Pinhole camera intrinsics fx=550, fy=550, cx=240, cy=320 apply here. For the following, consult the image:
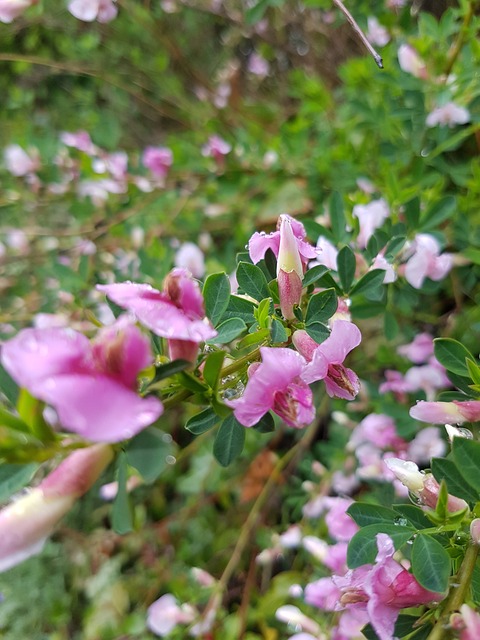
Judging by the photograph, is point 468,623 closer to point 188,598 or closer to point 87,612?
point 188,598

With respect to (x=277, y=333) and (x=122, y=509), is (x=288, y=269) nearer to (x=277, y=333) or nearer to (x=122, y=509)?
(x=277, y=333)

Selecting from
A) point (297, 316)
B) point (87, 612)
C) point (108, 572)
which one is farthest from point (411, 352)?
point (87, 612)

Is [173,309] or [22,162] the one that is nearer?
[173,309]

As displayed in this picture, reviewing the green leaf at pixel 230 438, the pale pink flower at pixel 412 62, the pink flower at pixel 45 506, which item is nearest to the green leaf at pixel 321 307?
the green leaf at pixel 230 438

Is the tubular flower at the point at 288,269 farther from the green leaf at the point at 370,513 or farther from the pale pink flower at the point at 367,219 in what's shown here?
the pale pink flower at the point at 367,219

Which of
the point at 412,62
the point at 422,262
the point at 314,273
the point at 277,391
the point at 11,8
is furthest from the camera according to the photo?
the point at 412,62

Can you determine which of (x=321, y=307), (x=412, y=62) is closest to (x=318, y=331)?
(x=321, y=307)

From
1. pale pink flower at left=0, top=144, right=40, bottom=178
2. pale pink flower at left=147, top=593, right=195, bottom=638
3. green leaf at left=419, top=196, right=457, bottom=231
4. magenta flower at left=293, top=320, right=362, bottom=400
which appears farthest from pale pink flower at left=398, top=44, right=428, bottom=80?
pale pink flower at left=147, top=593, right=195, bottom=638
